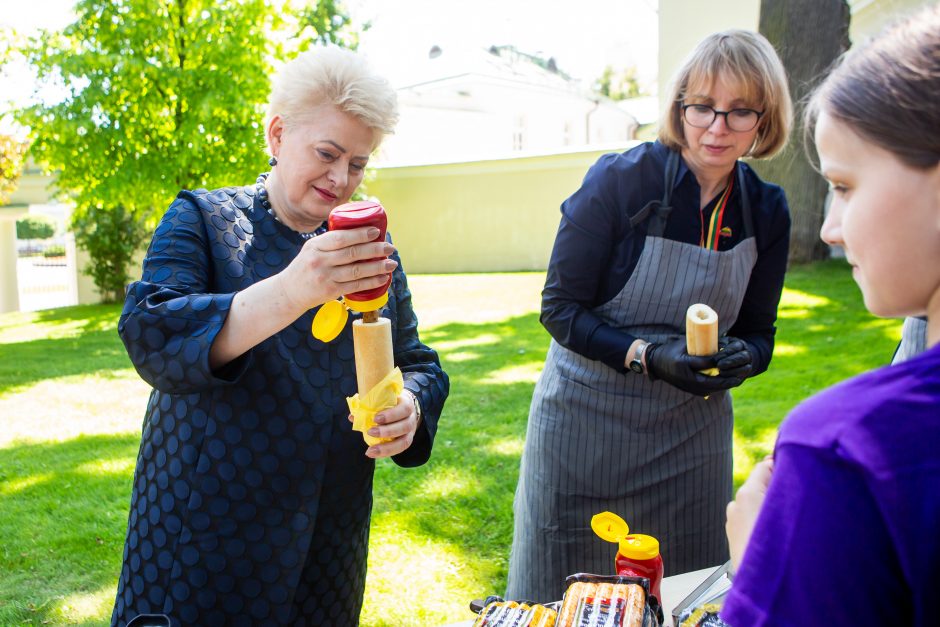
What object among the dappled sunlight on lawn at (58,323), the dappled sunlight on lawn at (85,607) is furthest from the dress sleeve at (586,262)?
the dappled sunlight on lawn at (58,323)

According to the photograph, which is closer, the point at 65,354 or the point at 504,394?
the point at 504,394

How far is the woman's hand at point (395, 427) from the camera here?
1513 mm

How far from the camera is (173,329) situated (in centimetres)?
145

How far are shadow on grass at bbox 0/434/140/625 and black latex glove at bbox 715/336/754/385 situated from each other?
2763 mm

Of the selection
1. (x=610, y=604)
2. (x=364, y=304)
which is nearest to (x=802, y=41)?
(x=364, y=304)

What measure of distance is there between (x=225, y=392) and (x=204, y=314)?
0.80ft

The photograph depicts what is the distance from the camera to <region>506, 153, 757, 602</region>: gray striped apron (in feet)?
7.34

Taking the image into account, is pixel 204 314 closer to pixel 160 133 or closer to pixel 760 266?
pixel 760 266

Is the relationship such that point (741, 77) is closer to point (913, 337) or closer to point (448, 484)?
point (913, 337)

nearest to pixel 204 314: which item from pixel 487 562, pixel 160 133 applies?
pixel 487 562

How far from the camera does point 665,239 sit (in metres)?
2.22

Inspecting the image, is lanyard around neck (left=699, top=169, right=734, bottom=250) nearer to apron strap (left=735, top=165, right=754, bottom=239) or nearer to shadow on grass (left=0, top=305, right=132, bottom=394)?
apron strap (left=735, top=165, right=754, bottom=239)

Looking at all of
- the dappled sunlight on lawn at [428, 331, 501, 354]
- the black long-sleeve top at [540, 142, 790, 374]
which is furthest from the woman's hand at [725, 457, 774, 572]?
the dappled sunlight on lawn at [428, 331, 501, 354]

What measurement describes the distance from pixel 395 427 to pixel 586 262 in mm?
925
